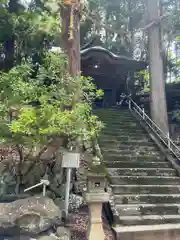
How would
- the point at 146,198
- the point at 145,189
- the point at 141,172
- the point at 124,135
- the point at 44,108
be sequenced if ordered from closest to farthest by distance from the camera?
the point at 44,108 < the point at 146,198 < the point at 145,189 < the point at 141,172 < the point at 124,135

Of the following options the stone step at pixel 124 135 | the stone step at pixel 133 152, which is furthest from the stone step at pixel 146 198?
the stone step at pixel 124 135

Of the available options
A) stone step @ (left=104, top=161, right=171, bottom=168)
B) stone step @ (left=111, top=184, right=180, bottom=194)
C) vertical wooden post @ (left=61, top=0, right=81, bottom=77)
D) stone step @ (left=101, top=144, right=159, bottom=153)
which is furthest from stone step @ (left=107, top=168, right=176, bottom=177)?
vertical wooden post @ (left=61, top=0, right=81, bottom=77)

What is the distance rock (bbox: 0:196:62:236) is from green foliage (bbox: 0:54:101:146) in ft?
4.18

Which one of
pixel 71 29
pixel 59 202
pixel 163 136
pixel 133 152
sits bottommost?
pixel 59 202

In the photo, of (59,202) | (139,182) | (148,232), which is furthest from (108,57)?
(148,232)

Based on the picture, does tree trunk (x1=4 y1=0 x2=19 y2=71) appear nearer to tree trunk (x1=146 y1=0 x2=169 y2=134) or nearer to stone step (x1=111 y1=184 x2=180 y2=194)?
tree trunk (x1=146 y1=0 x2=169 y2=134)

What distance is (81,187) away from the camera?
633 cm

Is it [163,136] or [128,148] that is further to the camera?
[163,136]

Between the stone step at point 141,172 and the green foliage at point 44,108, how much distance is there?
4.91ft

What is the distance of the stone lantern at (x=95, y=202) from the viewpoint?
175 inches

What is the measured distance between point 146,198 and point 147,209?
1.20 feet

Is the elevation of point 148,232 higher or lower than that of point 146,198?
lower

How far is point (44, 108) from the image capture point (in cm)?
496

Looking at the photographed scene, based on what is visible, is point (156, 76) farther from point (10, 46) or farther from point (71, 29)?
point (10, 46)
